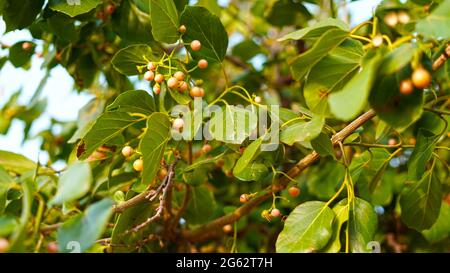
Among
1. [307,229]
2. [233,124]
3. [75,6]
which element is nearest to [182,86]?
[233,124]

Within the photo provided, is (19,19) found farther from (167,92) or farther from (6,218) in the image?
(6,218)

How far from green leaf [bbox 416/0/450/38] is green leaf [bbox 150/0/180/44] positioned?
493mm

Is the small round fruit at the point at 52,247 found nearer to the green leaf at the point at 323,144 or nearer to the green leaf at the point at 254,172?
the green leaf at the point at 254,172

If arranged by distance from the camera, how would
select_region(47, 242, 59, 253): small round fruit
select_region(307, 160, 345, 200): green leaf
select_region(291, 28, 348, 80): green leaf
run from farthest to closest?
select_region(307, 160, 345, 200): green leaf, select_region(47, 242, 59, 253): small round fruit, select_region(291, 28, 348, 80): green leaf

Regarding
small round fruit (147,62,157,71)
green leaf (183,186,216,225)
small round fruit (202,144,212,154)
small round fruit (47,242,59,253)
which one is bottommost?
green leaf (183,186,216,225)

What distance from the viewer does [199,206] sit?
1501mm

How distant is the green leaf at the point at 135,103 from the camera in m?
1.10

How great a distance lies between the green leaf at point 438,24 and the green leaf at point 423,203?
43 cm

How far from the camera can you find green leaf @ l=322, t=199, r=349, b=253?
0.99 meters

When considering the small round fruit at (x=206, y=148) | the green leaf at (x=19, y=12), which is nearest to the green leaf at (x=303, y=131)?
the small round fruit at (x=206, y=148)

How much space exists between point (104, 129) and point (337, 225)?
48 cm

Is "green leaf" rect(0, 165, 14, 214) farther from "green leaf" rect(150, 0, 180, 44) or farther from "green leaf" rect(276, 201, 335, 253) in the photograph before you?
"green leaf" rect(276, 201, 335, 253)

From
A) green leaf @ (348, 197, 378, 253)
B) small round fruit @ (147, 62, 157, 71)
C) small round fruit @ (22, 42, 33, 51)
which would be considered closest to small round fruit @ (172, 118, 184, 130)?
small round fruit @ (147, 62, 157, 71)
